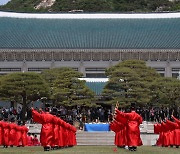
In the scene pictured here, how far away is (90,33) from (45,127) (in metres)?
38.1

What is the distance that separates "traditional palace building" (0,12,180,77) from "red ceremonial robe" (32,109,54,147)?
108 feet

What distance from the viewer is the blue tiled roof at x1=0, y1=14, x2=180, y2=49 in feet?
174

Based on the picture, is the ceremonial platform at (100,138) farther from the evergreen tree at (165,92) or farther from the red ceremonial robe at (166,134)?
the evergreen tree at (165,92)

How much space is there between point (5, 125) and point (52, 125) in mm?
3406

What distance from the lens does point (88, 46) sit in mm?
52781

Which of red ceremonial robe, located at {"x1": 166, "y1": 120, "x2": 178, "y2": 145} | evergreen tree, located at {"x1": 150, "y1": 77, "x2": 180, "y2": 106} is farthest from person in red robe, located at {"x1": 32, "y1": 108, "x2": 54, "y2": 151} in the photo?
evergreen tree, located at {"x1": 150, "y1": 77, "x2": 180, "y2": 106}

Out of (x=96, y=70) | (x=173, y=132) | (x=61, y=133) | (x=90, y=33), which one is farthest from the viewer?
(x=90, y=33)

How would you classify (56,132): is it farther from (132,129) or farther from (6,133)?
(6,133)

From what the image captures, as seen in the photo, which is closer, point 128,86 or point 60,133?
point 60,133

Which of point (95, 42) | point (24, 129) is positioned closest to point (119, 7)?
point (95, 42)

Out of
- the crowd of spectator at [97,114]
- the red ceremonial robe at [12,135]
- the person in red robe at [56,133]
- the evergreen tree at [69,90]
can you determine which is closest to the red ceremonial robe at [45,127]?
the person in red robe at [56,133]

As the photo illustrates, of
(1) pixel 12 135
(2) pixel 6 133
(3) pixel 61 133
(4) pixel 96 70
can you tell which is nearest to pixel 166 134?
(3) pixel 61 133

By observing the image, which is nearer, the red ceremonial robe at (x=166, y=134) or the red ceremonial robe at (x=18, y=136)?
the red ceremonial robe at (x=166, y=134)

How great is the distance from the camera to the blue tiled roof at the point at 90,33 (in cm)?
5318
